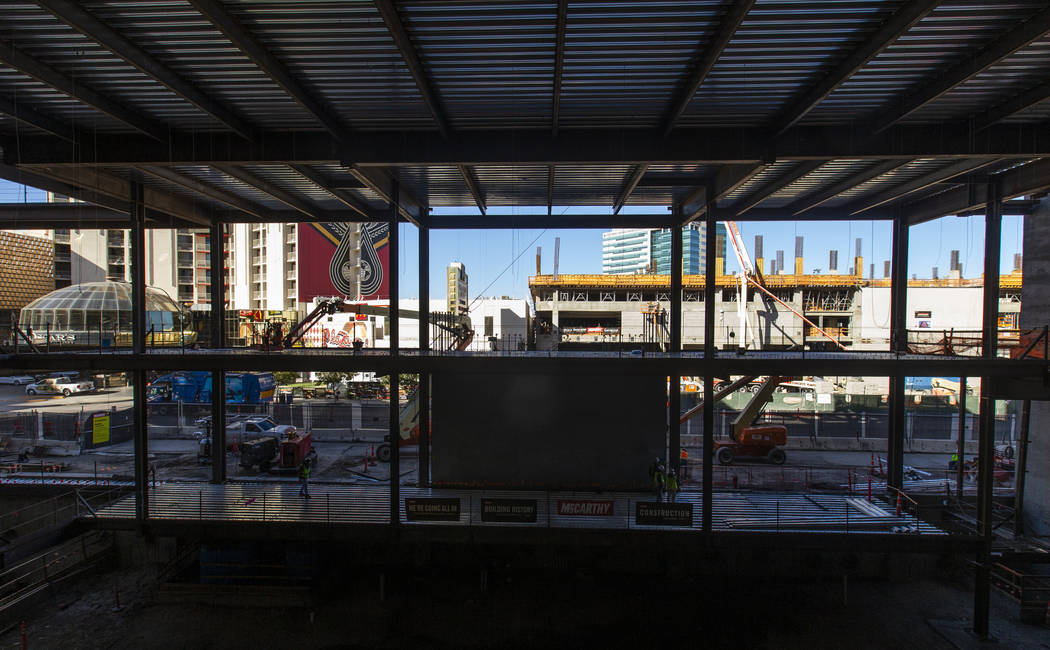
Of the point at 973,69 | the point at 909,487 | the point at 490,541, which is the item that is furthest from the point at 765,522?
the point at 973,69

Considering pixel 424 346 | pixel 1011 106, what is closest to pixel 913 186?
pixel 1011 106

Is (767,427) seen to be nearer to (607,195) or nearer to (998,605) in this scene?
(998,605)

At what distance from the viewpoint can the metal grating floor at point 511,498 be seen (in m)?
11.3

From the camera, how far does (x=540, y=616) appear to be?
1065 cm

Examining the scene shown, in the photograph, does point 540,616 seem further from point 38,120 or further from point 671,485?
point 38,120

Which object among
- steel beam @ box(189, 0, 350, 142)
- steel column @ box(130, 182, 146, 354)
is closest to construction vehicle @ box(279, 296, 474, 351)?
steel column @ box(130, 182, 146, 354)

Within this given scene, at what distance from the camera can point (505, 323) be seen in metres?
36.1

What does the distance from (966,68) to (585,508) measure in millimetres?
11166

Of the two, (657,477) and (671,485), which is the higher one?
(657,477)

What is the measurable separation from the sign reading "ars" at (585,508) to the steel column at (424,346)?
4.57 m

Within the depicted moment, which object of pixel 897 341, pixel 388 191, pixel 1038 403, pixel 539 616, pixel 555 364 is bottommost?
pixel 539 616

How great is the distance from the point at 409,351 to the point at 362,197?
16.9ft

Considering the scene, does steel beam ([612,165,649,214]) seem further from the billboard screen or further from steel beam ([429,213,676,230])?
the billboard screen

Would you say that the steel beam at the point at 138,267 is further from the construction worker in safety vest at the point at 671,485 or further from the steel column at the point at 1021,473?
the steel column at the point at 1021,473
